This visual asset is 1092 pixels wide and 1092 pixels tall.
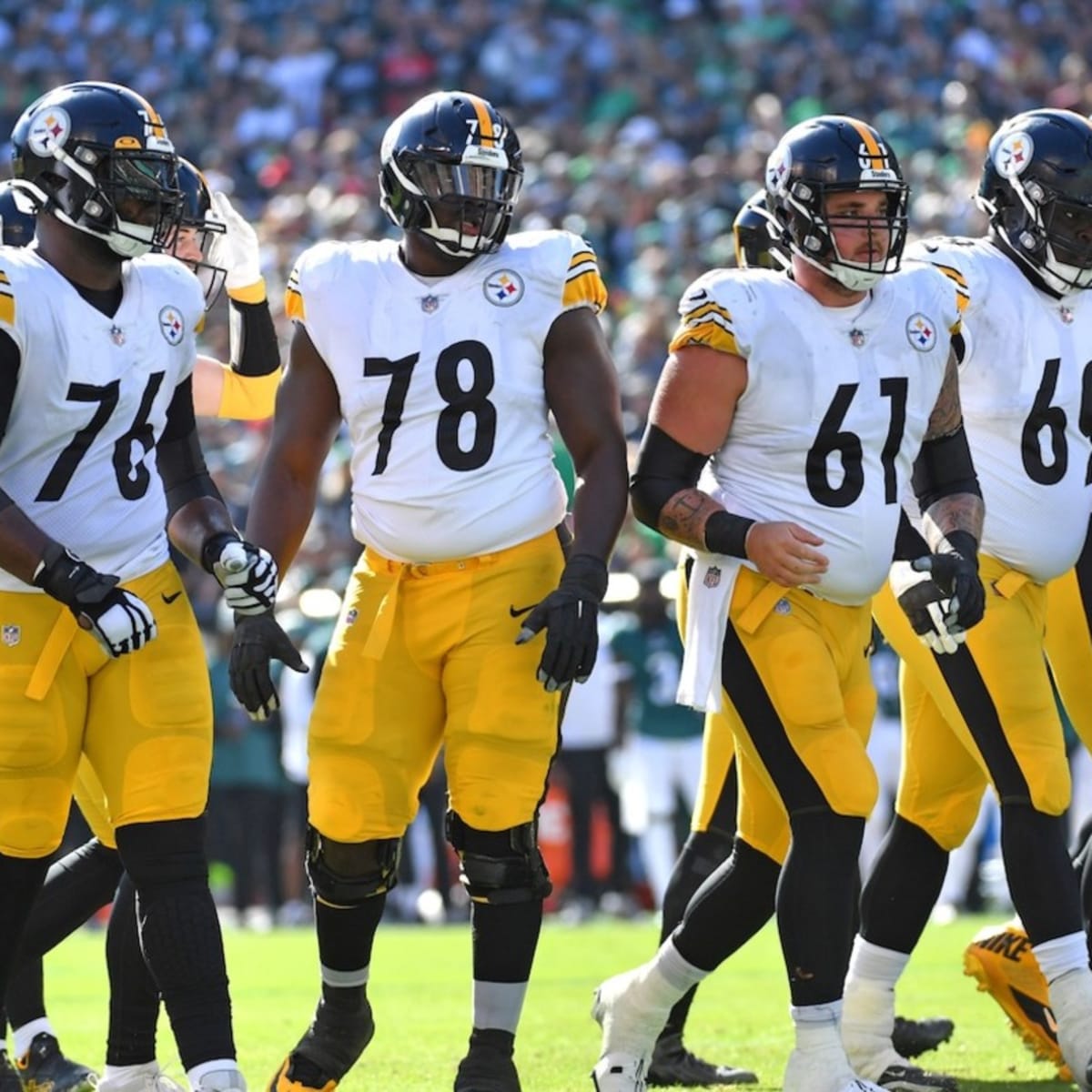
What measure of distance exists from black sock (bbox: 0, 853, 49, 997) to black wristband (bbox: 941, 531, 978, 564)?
7.03 feet

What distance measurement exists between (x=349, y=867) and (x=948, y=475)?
1.67 meters

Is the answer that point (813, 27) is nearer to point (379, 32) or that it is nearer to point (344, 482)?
point (379, 32)

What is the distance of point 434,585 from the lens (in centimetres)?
520

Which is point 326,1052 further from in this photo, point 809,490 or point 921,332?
point 921,332

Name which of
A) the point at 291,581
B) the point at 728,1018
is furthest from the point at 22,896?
the point at 291,581

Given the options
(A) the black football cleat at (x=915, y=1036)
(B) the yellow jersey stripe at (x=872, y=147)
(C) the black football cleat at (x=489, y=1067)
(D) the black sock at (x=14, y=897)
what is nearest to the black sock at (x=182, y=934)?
(D) the black sock at (x=14, y=897)

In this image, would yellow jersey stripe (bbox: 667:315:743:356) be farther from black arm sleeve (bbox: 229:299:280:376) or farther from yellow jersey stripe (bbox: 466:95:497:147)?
black arm sleeve (bbox: 229:299:280:376)

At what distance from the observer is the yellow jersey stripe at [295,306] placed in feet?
17.4

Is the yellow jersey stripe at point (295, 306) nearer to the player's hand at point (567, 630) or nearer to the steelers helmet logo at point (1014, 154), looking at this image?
the player's hand at point (567, 630)

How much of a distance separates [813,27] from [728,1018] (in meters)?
12.7

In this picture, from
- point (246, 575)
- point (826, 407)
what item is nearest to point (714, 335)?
point (826, 407)

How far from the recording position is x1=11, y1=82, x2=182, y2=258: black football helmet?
482 centimetres

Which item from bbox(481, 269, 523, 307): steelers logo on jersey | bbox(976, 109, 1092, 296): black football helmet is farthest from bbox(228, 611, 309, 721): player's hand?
bbox(976, 109, 1092, 296): black football helmet

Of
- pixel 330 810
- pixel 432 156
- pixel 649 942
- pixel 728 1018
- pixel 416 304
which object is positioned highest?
pixel 432 156
